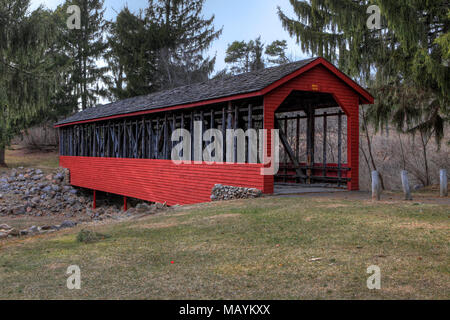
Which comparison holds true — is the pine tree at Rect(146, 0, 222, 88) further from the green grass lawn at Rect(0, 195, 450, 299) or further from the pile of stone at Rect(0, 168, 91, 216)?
the green grass lawn at Rect(0, 195, 450, 299)

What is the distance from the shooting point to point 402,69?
13305 mm

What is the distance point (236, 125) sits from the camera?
1277cm

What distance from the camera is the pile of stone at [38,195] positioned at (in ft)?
70.5

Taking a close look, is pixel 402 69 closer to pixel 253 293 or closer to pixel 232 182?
pixel 232 182

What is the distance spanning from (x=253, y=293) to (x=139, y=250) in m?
2.79

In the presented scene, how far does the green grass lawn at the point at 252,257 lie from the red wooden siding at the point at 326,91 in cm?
345

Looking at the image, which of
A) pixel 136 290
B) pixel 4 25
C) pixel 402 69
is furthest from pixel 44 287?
pixel 402 69

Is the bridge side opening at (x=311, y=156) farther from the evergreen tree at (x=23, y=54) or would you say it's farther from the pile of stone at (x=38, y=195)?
the pile of stone at (x=38, y=195)

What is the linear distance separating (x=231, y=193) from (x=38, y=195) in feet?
49.2

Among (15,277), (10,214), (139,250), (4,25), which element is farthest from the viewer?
(10,214)

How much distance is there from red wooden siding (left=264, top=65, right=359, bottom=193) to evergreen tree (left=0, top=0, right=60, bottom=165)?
666 centimetres

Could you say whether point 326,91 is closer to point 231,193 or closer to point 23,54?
point 231,193

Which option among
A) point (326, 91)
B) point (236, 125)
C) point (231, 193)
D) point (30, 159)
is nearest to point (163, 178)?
point (231, 193)

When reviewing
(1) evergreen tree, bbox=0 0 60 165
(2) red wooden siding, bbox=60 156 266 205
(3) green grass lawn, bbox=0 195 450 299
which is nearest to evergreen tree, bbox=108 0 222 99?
(2) red wooden siding, bbox=60 156 266 205
